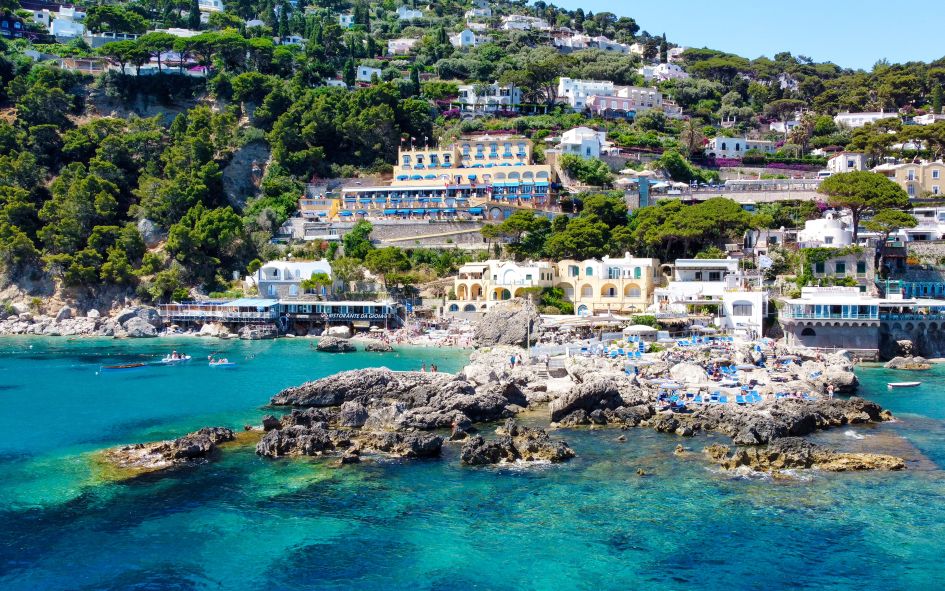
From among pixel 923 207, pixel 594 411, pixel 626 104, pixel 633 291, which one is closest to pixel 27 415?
pixel 594 411

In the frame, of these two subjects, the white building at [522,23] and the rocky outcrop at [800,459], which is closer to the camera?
the rocky outcrop at [800,459]

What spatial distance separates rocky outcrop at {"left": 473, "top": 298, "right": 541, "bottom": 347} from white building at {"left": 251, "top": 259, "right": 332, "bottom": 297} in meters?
14.9

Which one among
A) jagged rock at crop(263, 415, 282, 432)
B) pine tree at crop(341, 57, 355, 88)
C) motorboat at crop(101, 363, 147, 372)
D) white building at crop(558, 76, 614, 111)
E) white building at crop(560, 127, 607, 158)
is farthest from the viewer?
white building at crop(558, 76, 614, 111)

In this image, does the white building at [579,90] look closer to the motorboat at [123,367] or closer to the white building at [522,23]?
the white building at [522,23]

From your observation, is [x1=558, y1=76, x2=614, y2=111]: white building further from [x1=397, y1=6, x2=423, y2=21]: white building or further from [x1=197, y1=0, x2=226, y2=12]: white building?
[x1=197, y1=0, x2=226, y2=12]: white building

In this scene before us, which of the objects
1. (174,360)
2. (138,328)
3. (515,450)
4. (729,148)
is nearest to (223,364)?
(174,360)

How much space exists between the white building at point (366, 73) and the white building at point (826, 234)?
52.1 metres

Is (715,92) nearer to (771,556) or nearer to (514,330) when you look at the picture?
(514,330)

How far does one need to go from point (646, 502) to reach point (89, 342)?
42741 millimetres

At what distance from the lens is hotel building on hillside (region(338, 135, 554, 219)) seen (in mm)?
63281

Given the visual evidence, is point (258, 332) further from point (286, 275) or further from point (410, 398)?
point (410, 398)

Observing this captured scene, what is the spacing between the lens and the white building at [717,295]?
140 feet

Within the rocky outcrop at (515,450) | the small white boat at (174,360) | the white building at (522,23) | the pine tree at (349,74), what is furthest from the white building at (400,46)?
the rocky outcrop at (515,450)

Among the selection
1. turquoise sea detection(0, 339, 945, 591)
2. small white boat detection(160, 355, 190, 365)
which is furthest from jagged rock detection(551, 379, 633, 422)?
small white boat detection(160, 355, 190, 365)
